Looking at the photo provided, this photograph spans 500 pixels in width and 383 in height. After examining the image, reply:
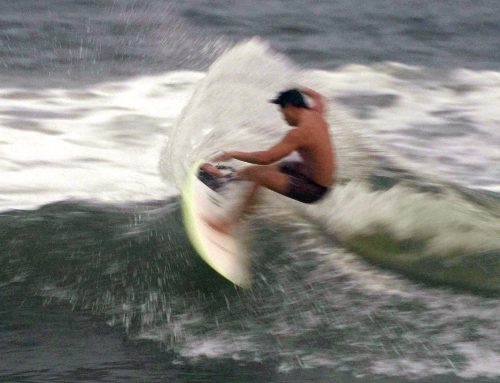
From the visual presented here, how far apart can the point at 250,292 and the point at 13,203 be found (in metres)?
2.46

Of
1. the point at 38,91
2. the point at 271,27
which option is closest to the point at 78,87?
Answer: the point at 38,91

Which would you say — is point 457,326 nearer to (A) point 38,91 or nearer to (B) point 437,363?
(B) point 437,363

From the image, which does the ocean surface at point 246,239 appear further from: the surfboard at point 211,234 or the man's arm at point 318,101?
the man's arm at point 318,101

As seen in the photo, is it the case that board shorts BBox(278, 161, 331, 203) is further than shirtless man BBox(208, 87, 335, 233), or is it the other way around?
board shorts BBox(278, 161, 331, 203)

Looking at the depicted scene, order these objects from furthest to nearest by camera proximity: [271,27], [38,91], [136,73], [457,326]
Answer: [271,27], [136,73], [38,91], [457,326]

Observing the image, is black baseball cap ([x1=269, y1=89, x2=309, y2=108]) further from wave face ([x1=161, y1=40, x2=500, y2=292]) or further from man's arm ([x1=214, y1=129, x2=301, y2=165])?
wave face ([x1=161, y1=40, x2=500, y2=292])

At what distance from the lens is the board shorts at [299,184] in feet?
19.6

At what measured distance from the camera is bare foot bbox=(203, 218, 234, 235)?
6.04 m

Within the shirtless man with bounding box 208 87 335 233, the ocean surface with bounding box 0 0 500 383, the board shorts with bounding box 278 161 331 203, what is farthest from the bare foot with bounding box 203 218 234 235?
the board shorts with bounding box 278 161 331 203

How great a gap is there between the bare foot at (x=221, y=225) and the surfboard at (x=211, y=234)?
2 centimetres

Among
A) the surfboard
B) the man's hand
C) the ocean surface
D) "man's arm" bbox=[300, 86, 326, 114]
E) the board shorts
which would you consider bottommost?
the ocean surface

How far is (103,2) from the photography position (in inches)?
615

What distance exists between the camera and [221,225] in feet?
19.9

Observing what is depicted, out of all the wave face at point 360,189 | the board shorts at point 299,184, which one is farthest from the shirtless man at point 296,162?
the wave face at point 360,189
